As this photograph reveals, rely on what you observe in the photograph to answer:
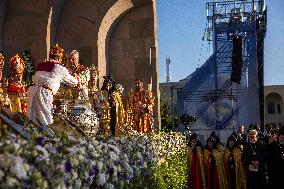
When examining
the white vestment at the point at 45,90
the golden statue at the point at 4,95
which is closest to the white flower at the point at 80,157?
the white vestment at the point at 45,90

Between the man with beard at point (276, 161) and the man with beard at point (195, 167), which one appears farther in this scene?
the man with beard at point (195, 167)

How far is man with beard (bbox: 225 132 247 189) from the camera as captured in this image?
1105 cm

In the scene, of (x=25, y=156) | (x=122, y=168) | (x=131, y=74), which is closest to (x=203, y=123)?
(x=131, y=74)

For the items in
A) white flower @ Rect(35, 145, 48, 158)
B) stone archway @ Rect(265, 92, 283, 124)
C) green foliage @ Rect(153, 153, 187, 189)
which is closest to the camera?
white flower @ Rect(35, 145, 48, 158)

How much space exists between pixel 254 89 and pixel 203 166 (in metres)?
15.5

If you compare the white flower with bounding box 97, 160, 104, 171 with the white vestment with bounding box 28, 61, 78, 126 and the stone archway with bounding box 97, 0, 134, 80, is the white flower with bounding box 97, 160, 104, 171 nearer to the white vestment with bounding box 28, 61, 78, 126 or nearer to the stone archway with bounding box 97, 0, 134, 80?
the white vestment with bounding box 28, 61, 78, 126

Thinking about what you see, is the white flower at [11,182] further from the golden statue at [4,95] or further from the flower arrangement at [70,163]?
the golden statue at [4,95]

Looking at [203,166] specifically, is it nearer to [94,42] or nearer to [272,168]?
[272,168]

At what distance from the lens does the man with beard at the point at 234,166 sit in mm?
11047

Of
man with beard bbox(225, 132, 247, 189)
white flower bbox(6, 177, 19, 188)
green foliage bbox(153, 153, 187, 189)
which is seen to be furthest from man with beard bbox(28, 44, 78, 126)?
man with beard bbox(225, 132, 247, 189)

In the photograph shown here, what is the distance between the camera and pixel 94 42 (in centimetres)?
1583

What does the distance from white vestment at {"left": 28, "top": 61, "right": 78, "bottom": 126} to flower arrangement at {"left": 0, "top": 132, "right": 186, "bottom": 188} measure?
1.60m

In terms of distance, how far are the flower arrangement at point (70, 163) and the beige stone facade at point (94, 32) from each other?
29.3ft

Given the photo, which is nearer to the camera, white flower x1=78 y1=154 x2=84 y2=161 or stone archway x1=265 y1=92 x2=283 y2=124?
white flower x1=78 y1=154 x2=84 y2=161
